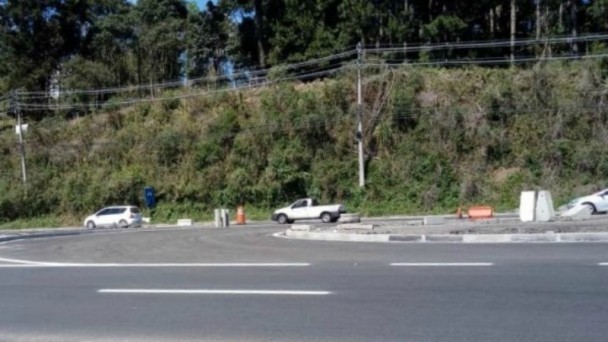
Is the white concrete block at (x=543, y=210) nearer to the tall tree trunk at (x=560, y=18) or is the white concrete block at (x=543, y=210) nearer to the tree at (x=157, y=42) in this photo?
the tall tree trunk at (x=560, y=18)

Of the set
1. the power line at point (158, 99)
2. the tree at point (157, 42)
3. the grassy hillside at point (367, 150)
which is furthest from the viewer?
the tree at point (157, 42)

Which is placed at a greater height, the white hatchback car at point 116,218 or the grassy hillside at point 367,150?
the grassy hillside at point 367,150

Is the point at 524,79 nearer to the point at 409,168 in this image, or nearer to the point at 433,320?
the point at 409,168

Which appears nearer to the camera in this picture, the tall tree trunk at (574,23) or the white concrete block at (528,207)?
the white concrete block at (528,207)

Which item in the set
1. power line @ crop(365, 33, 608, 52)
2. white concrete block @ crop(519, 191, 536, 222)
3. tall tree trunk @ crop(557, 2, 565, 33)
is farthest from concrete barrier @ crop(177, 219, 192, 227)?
tall tree trunk @ crop(557, 2, 565, 33)

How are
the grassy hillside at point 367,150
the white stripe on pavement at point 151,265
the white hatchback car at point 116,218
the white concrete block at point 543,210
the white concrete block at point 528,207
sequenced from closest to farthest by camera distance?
the white stripe on pavement at point 151,265 < the white concrete block at point 543,210 < the white concrete block at point 528,207 < the white hatchback car at point 116,218 < the grassy hillside at point 367,150

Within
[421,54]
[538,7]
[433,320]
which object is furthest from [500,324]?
[538,7]

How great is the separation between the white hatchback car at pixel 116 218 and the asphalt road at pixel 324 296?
79.4ft

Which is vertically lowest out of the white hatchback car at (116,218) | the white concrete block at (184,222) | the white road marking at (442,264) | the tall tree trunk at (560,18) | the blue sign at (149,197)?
the white concrete block at (184,222)

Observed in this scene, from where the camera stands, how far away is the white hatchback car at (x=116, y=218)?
40.1 m

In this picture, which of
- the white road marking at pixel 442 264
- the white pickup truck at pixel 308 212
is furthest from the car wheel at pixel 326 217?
the white road marking at pixel 442 264

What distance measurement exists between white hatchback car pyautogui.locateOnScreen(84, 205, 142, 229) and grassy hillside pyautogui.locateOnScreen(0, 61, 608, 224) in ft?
13.3

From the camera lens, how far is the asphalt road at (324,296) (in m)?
7.76

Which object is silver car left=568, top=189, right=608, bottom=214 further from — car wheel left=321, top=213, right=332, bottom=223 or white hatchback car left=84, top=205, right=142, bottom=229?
white hatchback car left=84, top=205, right=142, bottom=229
